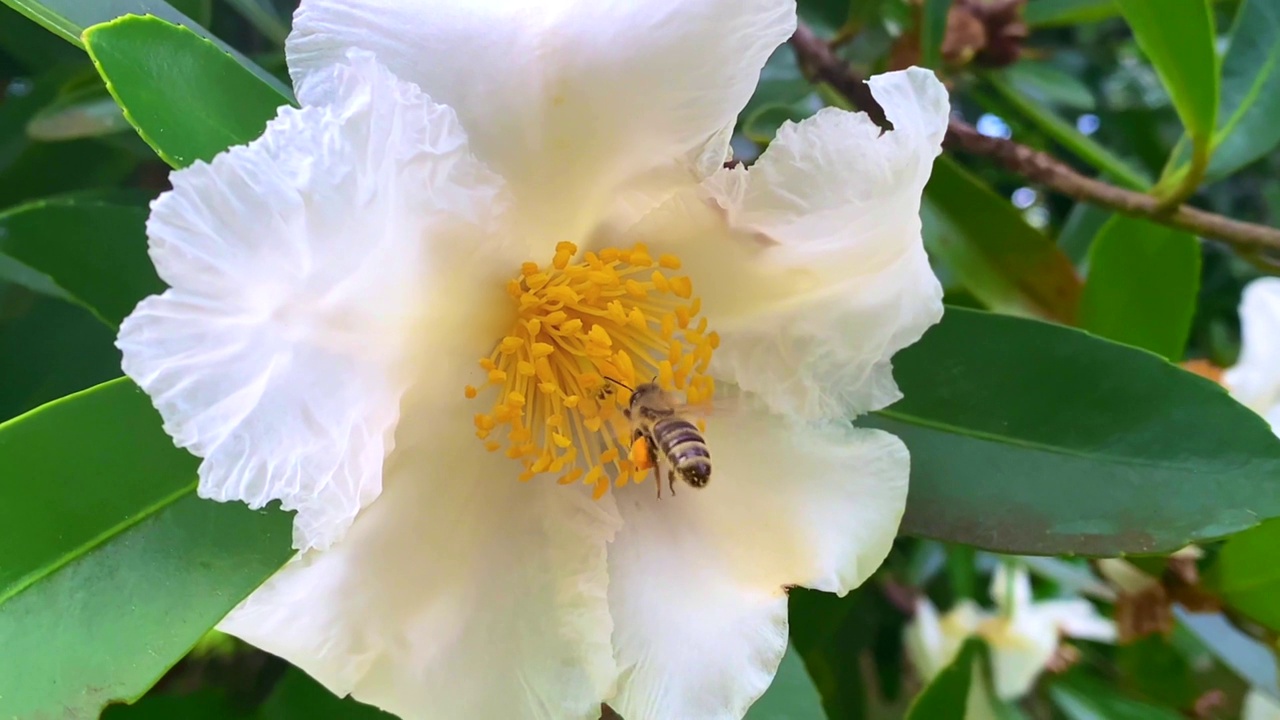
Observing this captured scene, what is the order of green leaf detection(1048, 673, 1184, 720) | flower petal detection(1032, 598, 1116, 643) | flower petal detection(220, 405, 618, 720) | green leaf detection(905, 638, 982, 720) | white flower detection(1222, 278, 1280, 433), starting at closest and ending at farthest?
flower petal detection(220, 405, 618, 720), green leaf detection(905, 638, 982, 720), white flower detection(1222, 278, 1280, 433), green leaf detection(1048, 673, 1184, 720), flower petal detection(1032, 598, 1116, 643)

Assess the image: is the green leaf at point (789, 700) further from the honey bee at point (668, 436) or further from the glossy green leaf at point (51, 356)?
the glossy green leaf at point (51, 356)

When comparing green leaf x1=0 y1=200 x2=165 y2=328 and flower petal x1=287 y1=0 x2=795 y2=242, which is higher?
flower petal x1=287 y1=0 x2=795 y2=242

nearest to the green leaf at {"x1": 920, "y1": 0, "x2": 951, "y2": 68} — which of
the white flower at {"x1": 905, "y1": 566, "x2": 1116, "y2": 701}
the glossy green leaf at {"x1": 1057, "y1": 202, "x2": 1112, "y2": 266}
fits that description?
the glossy green leaf at {"x1": 1057, "y1": 202, "x2": 1112, "y2": 266}

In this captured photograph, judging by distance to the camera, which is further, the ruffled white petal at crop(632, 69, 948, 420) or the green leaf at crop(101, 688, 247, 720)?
the green leaf at crop(101, 688, 247, 720)

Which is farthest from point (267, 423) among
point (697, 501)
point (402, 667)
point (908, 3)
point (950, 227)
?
point (908, 3)

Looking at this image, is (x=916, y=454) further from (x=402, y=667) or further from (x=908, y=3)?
(x=908, y=3)

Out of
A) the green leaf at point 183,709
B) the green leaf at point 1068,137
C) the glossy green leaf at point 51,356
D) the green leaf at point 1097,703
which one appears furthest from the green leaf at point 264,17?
the green leaf at point 1097,703

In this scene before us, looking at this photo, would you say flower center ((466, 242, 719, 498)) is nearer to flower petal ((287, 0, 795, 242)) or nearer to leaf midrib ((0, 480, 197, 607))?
flower petal ((287, 0, 795, 242))
